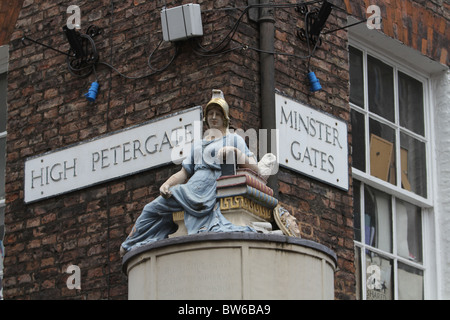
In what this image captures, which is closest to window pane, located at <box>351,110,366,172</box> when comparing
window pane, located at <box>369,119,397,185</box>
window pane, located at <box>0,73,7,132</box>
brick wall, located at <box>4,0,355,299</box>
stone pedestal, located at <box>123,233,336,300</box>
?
window pane, located at <box>369,119,397,185</box>

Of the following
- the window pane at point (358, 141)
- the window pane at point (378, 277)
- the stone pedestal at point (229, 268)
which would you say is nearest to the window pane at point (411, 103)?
the window pane at point (358, 141)

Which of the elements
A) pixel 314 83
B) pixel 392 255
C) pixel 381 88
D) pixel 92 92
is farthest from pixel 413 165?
pixel 92 92

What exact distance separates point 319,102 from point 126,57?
1616 mm

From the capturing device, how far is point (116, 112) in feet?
34.8

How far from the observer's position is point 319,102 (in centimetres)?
1066

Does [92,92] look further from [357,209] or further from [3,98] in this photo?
[357,209]

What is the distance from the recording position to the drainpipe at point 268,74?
32.8ft

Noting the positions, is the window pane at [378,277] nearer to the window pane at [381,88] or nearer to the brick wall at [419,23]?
the window pane at [381,88]

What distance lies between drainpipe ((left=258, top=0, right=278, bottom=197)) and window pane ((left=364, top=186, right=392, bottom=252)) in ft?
5.39

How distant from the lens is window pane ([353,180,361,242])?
1114 centimetres

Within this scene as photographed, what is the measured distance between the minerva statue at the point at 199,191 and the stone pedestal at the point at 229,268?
1.26ft

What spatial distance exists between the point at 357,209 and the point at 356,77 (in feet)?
4.08

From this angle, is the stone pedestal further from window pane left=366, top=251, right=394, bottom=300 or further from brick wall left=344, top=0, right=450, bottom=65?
brick wall left=344, top=0, right=450, bottom=65

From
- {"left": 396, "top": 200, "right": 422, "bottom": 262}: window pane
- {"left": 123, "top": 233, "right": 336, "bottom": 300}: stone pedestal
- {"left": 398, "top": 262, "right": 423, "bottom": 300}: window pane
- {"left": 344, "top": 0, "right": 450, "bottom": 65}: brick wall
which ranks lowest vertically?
{"left": 123, "top": 233, "right": 336, "bottom": 300}: stone pedestal
